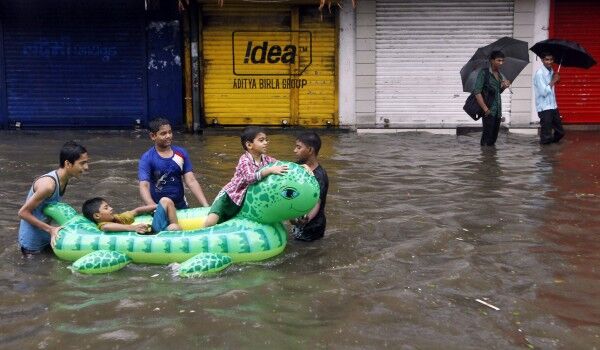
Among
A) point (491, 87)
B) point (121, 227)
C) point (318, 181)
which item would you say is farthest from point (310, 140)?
point (491, 87)

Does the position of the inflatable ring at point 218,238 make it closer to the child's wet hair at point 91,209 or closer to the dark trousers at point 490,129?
the child's wet hair at point 91,209

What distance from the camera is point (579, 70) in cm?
1616

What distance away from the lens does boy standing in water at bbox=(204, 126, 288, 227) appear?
6117mm

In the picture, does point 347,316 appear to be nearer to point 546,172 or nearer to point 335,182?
point 335,182

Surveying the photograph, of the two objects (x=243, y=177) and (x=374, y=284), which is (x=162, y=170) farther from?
(x=374, y=284)

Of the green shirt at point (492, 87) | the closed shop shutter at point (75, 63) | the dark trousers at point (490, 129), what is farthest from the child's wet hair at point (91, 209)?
the closed shop shutter at point (75, 63)

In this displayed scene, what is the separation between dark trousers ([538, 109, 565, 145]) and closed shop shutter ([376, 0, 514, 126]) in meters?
2.78

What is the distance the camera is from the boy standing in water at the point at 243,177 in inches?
241

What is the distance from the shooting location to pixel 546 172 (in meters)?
10.5

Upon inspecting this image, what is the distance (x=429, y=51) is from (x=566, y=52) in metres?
3.88

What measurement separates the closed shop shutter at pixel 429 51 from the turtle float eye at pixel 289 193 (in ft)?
35.3

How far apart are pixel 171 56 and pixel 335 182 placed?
25.1 ft

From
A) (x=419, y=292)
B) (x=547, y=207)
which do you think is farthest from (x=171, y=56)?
(x=419, y=292)

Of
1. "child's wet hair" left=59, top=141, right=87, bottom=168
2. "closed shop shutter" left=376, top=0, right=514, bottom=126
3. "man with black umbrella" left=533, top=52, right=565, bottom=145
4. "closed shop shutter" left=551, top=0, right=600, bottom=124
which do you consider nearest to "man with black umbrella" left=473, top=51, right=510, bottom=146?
"man with black umbrella" left=533, top=52, right=565, bottom=145
